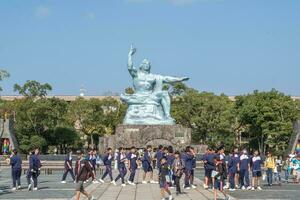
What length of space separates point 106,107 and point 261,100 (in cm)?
1870

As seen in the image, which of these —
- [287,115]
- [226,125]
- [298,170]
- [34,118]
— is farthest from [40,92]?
[298,170]

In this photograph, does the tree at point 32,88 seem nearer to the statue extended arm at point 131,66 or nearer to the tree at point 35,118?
the tree at point 35,118

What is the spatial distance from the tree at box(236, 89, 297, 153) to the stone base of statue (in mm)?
15873

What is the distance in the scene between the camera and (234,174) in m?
21.0

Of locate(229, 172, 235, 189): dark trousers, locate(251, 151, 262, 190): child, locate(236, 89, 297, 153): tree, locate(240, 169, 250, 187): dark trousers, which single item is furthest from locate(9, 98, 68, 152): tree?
locate(229, 172, 235, 189): dark trousers

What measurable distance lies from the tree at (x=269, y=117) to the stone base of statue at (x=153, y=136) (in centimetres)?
1587

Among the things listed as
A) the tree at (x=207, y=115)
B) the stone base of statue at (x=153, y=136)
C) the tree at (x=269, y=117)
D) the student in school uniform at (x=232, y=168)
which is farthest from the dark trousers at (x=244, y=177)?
the tree at (x=207, y=115)

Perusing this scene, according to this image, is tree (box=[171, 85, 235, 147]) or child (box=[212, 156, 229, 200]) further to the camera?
tree (box=[171, 85, 235, 147])

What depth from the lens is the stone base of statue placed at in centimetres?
4353

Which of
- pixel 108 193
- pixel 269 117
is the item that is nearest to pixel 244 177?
pixel 108 193

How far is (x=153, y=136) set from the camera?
4366 centimetres

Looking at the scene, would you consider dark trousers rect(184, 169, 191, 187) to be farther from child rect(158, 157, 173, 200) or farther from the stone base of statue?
the stone base of statue

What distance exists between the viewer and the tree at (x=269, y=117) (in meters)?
56.8

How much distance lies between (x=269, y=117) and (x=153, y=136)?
18.8 m
